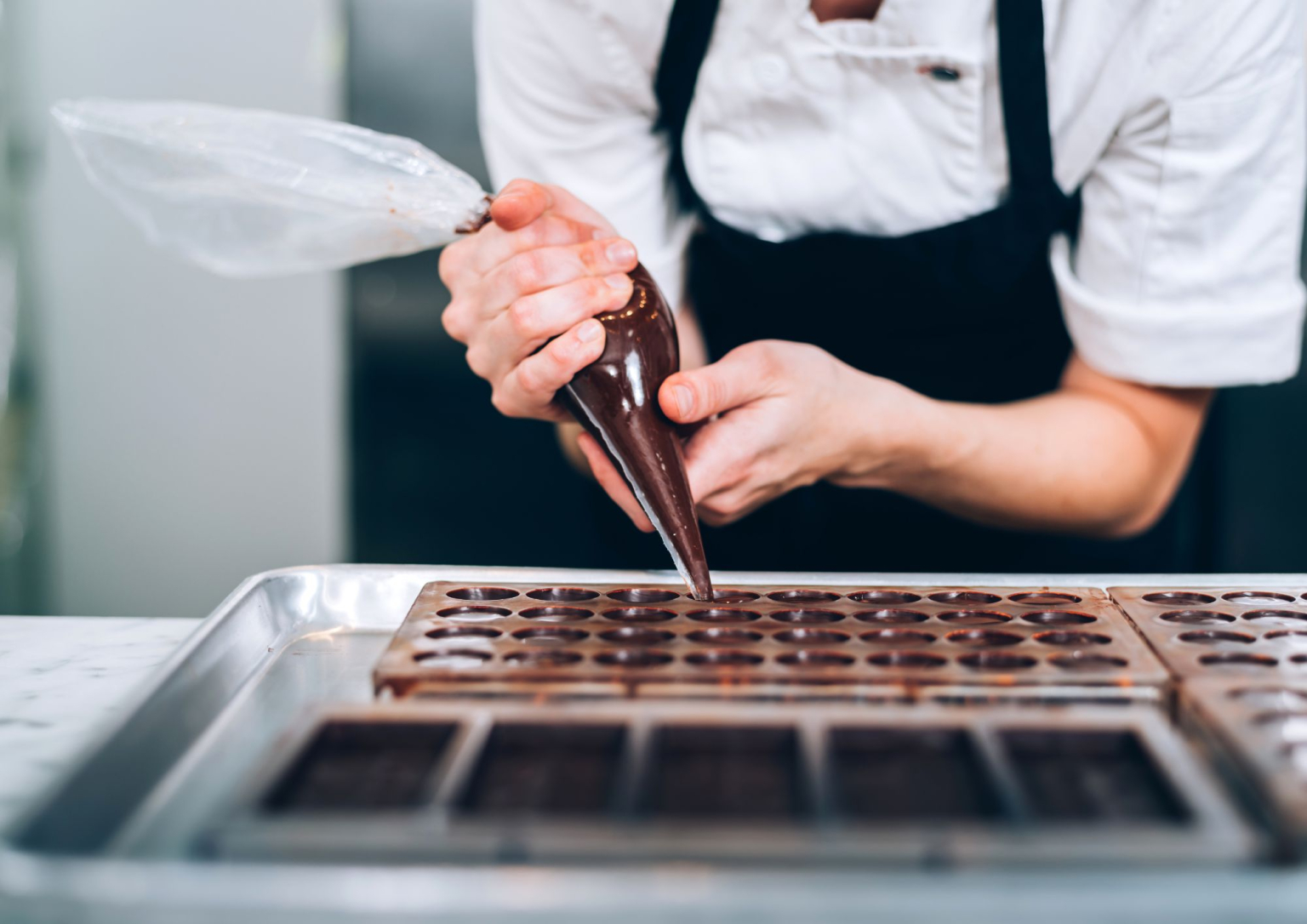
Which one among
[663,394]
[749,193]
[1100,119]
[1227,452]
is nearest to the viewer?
[663,394]

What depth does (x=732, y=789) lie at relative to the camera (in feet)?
1.78

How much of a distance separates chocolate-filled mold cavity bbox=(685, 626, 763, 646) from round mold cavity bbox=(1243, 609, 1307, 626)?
336 mm

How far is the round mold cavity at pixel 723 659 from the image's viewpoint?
26.3 inches

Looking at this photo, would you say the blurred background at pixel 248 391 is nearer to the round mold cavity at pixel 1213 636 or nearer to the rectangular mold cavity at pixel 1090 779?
the round mold cavity at pixel 1213 636

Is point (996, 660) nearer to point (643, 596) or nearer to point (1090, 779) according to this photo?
point (1090, 779)

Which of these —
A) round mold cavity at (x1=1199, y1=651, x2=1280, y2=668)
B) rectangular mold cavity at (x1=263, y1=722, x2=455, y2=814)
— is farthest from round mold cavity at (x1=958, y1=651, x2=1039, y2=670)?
rectangular mold cavity at (x1=263, y1=722, x2=455, y2=814)

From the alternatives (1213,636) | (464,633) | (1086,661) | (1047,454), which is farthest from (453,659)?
(1047,454)

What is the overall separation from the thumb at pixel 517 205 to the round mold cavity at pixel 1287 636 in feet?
1.97

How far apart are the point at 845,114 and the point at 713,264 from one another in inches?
10.8

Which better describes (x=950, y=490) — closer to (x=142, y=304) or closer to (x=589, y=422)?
(x=589, y=422)

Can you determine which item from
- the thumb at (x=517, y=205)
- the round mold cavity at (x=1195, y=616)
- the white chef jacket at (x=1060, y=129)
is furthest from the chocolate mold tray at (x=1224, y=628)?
the thumb at (x=517, y=205)

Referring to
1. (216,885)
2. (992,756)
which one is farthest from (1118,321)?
(216,885)

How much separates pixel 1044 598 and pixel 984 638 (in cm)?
10

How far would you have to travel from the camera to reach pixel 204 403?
2.29 m
